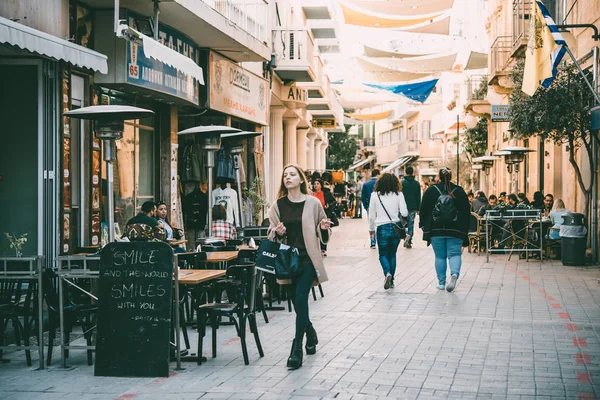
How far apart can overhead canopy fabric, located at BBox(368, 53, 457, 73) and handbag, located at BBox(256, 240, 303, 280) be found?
4652cm

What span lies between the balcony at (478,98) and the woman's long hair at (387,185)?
21.5 m

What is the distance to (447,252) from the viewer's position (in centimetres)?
1322

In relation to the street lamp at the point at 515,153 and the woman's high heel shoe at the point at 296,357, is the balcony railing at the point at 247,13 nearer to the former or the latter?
the street lamp at the point at 515,153

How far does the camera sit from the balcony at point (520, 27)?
76.1 ft

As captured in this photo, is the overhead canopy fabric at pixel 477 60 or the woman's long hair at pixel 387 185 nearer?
the woman's long hair at pixel 387 185

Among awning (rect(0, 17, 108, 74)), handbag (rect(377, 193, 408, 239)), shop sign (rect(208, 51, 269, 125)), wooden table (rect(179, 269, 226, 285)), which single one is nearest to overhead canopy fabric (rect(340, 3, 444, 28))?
shop sign (rect(208, 51, 269, 125))

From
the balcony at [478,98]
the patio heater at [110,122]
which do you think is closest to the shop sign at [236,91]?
the patio heater at [110,122]

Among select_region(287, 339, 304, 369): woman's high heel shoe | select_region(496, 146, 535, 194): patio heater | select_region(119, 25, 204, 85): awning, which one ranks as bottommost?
select_region(287, 339, 304, 369): woman's high heel shoe

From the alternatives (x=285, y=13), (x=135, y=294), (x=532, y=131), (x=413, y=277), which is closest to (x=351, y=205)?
(x=285, y=13)

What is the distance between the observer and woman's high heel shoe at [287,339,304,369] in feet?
24.5

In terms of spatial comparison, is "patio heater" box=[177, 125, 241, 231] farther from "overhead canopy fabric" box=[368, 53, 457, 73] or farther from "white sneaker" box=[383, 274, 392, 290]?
"overhead canopy fabric" box=[368, 53, 457, 73]

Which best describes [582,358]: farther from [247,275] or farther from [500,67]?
[500,67]

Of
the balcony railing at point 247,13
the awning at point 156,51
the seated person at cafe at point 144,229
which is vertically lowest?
the seated person at cafe at point 144,229

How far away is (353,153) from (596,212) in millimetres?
53522
